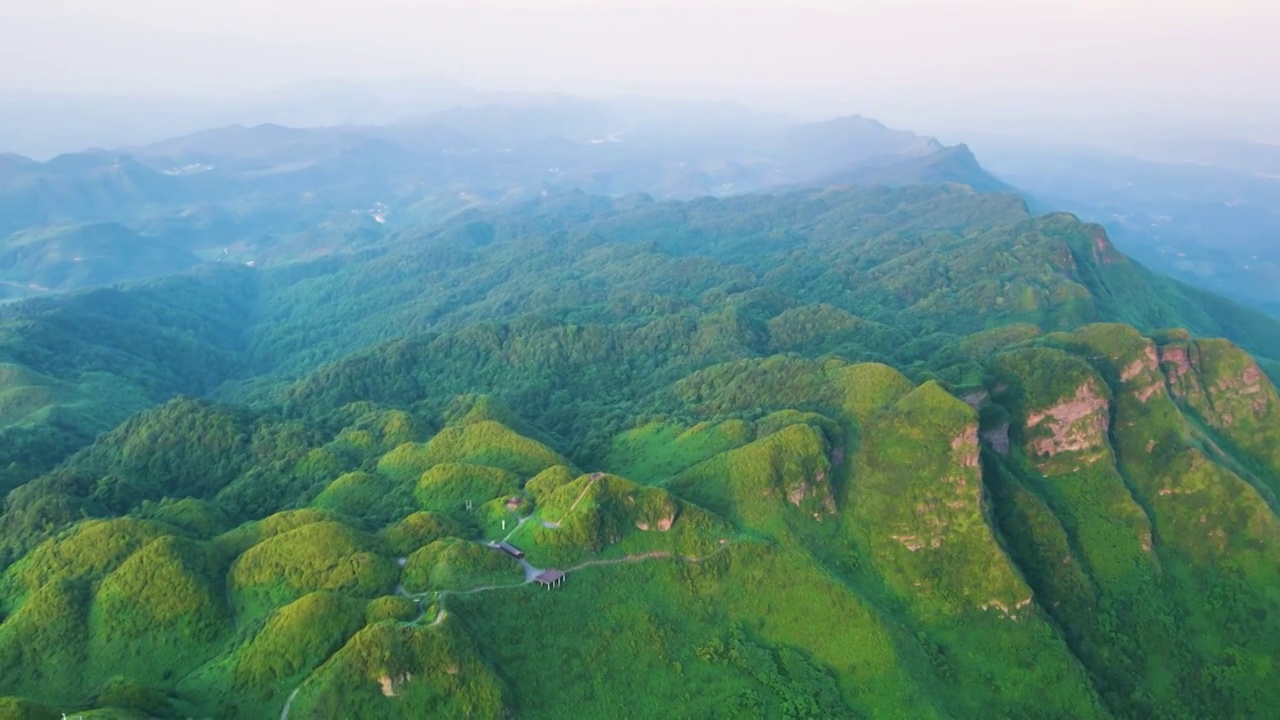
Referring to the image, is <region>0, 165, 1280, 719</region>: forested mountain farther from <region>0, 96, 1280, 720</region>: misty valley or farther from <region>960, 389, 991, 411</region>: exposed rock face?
<region>960, 389, 991, 411</region>: exposed rock face

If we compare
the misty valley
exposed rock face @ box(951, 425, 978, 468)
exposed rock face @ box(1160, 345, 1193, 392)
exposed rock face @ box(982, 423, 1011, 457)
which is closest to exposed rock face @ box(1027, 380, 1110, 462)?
the misty valley

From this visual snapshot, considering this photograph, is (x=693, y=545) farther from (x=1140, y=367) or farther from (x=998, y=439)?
(x=1140, y=367)

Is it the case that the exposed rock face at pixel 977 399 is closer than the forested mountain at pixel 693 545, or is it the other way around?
the forested mountain at pixel 693 545

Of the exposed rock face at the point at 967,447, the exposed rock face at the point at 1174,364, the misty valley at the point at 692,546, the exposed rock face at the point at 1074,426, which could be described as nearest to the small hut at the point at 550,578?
the misty valley at the point at 692,546

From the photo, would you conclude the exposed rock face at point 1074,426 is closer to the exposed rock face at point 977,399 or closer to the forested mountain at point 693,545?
the forested mountain at point 693,545

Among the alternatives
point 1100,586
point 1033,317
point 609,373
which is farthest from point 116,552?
point 1033,317

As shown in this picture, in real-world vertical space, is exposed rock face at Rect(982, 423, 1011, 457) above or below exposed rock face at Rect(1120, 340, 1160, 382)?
below

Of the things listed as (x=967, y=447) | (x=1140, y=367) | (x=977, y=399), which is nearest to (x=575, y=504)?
(x=967, y=447)

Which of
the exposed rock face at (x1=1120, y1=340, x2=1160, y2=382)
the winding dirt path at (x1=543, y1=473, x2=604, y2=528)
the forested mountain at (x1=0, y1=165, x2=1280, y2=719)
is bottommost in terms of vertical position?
the forested mountain at (x1=0, y1=165, x2=1280, y2=719)

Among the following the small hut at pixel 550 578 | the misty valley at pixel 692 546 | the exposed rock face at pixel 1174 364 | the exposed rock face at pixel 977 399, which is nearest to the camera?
the misty valley at pixel 692 546
